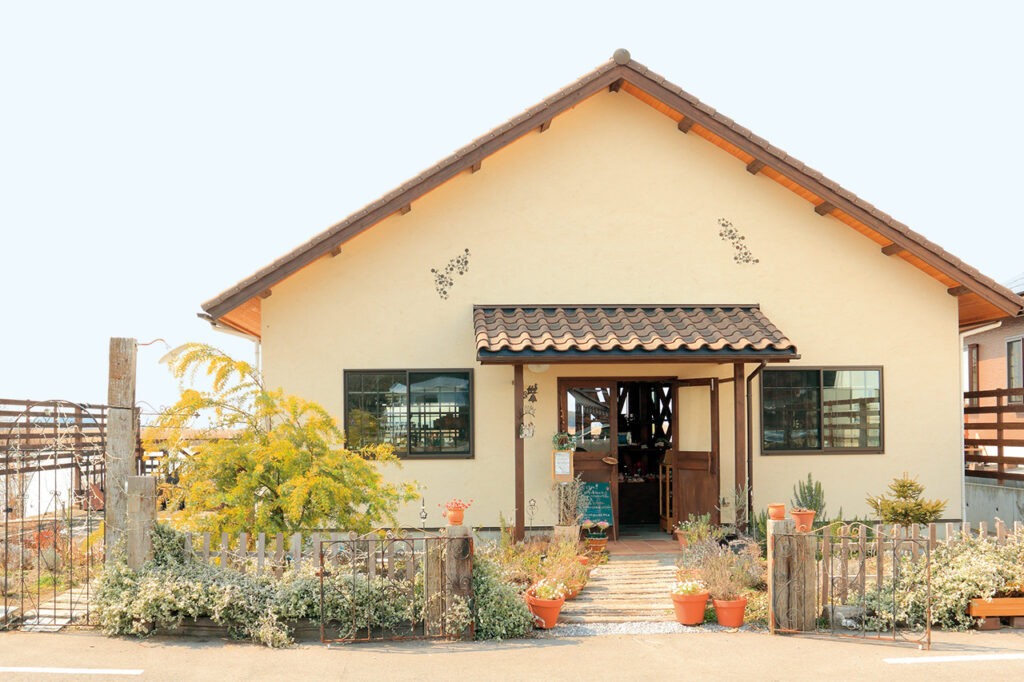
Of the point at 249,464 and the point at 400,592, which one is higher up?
the point at 249,464

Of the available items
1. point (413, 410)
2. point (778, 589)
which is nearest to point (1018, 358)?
point (778, 589)

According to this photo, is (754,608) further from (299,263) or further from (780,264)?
Answer: (299,263)

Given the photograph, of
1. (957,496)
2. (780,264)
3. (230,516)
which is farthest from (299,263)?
(957,496)

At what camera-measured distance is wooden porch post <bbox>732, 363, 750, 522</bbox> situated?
36.8ft

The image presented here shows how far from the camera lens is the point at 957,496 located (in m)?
12.6

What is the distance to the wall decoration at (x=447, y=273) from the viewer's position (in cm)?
1221

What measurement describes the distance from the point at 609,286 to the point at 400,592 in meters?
6.09

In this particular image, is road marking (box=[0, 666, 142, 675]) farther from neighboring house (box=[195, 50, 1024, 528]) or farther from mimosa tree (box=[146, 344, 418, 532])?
neighboring house (box=[195, 50, 1024, 528])

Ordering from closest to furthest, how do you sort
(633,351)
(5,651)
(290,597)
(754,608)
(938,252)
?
1. (5,651)
2. (290,597)
3. (754,608)
4. (633,351)
5. (938,252)

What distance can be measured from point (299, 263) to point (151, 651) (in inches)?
215

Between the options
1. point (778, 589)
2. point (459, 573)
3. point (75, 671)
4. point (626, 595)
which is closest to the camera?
point (75, 671)

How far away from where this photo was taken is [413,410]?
12.1 m

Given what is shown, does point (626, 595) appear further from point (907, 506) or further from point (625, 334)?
point (907, 506)

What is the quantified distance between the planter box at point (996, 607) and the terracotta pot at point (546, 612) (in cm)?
433
